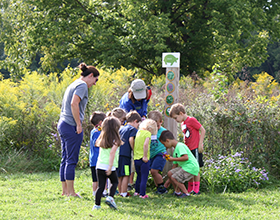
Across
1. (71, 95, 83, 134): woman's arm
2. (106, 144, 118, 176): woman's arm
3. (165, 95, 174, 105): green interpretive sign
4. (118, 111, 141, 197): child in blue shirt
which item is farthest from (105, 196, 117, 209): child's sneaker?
(165, 95, 174, 105): green interpretive sign

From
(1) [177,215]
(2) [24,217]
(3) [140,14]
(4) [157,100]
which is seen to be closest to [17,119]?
(4) [157,100]

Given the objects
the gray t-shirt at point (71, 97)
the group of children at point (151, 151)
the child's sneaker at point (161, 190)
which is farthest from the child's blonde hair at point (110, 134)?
the child's sneaker at point (161, 190)

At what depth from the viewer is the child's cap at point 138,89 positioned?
525 centimetres

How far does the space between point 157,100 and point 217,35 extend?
639cm

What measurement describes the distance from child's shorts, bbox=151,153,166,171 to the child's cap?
3.30ft

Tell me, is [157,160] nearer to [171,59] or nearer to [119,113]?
[119,113]

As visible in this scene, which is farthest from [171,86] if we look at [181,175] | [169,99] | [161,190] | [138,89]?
[161,190]

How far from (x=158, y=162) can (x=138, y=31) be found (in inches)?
389

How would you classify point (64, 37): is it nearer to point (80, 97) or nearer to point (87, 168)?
point (87, 168)

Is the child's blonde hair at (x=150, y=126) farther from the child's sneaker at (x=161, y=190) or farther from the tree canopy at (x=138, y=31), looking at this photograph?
the tree canopy at (x=138, y=31)

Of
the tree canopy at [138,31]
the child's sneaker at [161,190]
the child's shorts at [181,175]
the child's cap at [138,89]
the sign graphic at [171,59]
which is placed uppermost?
the tree canopy at [138,31]

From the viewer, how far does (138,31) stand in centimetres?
1411

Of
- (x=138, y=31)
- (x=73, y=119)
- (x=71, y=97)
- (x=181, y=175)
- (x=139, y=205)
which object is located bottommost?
(x=139, y=205)

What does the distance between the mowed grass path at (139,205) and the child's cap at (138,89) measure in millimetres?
1608
